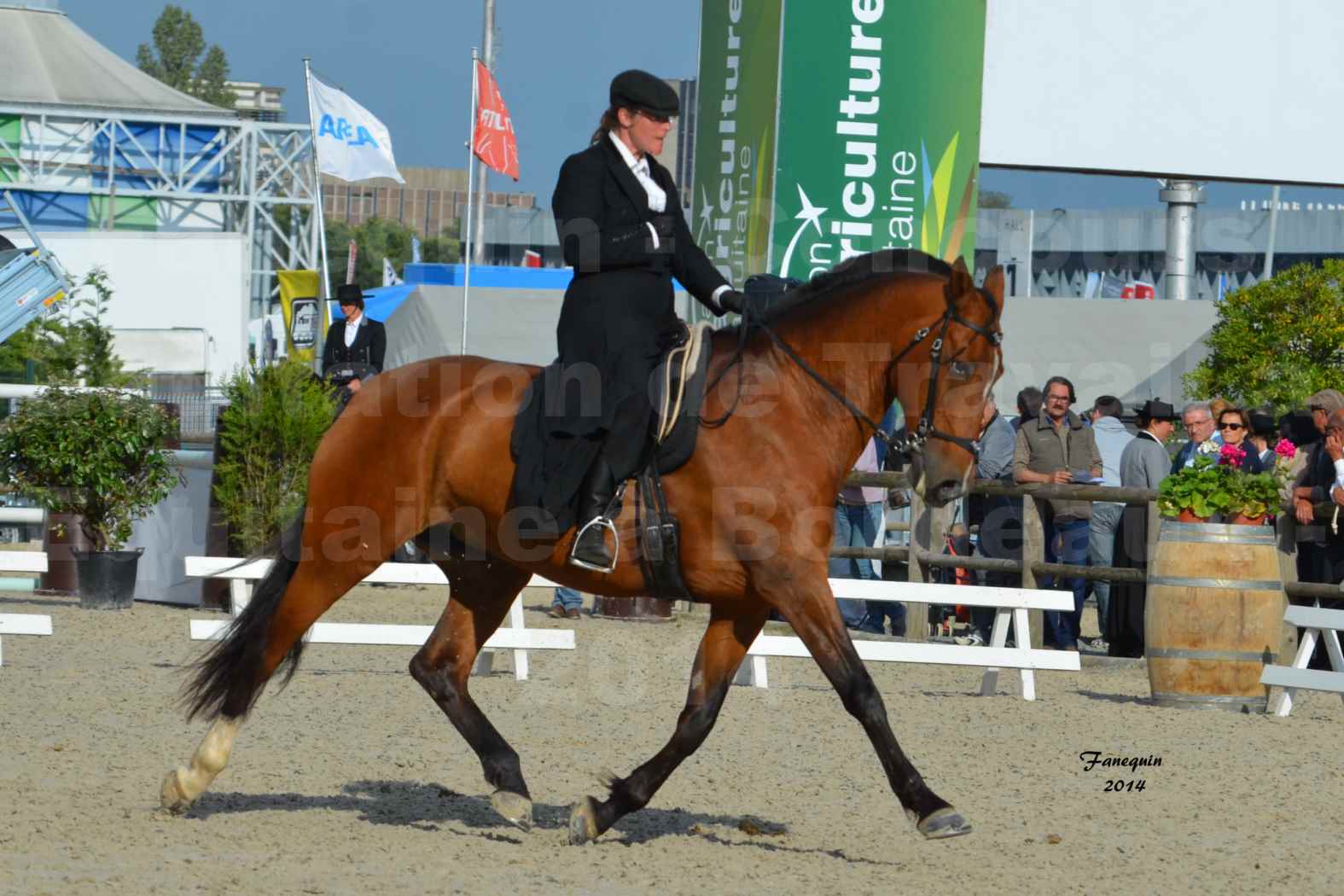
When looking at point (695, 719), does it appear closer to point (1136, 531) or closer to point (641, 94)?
point (641, 94)

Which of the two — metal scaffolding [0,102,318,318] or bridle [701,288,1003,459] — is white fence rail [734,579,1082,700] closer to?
bridle [701,288,1003,459]

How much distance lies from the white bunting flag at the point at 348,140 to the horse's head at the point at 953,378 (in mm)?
22326

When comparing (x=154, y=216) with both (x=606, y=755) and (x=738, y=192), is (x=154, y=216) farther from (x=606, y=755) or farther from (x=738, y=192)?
(x=606, y=755)

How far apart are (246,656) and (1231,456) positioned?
672 centimetres

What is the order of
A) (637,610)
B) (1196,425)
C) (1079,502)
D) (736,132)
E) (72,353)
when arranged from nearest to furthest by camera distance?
(1196,425) → (1079,502) → (637,610) → (736,132) → (72,353)

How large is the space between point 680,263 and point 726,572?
1.15 metres

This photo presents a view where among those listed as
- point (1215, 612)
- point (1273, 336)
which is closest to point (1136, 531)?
point (1215, 612)

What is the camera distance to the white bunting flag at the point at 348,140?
90.3ft

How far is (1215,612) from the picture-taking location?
385 inches

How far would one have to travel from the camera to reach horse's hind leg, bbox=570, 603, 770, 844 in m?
6.00

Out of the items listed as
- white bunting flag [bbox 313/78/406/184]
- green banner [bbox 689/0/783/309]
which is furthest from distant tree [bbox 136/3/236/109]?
green banner [bbox 689/0/783/309]

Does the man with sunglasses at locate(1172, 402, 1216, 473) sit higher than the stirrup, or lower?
higher

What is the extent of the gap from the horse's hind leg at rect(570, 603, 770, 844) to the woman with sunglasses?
6.47m

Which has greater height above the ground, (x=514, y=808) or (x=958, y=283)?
(x=958, y=283)
